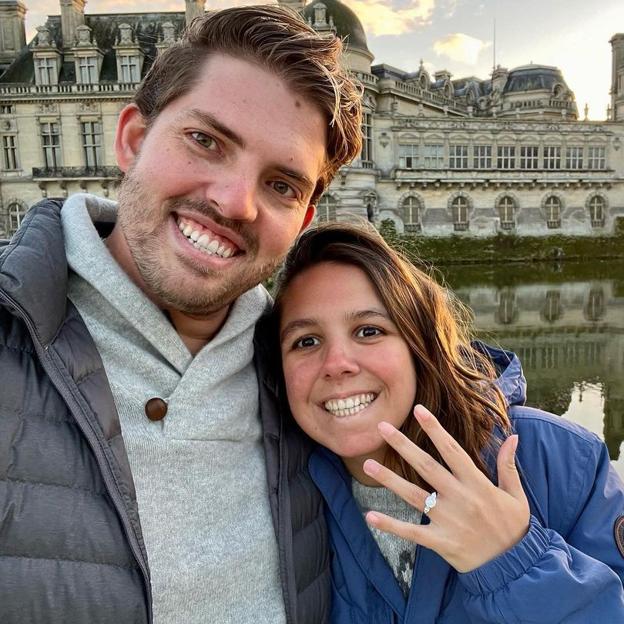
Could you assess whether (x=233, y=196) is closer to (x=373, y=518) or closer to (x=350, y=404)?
(x=350, y=404)

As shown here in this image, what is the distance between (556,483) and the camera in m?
1.62

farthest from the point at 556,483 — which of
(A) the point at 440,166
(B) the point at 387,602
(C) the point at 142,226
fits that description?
(A) the point at 440,166

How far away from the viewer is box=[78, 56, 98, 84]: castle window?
22406 millimetres

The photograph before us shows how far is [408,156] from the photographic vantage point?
26.1m

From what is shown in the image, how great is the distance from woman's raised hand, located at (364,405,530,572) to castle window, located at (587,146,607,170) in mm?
31809

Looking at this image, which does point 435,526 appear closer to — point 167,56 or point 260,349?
point 260,349

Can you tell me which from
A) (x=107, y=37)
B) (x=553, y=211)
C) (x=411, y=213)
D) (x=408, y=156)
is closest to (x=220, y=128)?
(x=411, y=213)

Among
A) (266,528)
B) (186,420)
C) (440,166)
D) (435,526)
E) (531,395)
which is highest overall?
(440,166)

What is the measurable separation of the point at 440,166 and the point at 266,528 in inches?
1060

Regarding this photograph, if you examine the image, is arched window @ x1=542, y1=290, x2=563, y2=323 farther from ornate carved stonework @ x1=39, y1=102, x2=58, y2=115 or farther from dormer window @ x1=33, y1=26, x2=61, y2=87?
dormer window @ x1=33, y1=26, x2=61, y2=87

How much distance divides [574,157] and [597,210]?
10.2 feet

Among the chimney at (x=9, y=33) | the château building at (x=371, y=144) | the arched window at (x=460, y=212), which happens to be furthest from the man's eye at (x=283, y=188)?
the chimney at (x=9, y=33)

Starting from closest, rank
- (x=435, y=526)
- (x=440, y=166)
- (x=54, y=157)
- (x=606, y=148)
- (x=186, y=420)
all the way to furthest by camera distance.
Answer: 1. (x=435, y=526)
2. (x=186, y=420)
3. (x=54, y=157)
4. (x=440, y=166)
5. (x=606, y=148)

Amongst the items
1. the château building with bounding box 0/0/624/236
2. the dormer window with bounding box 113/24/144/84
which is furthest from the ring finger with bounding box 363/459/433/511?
the dormer window with bounding box 113/24/144/84
